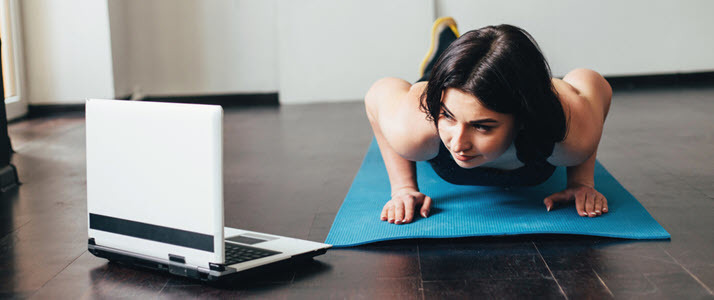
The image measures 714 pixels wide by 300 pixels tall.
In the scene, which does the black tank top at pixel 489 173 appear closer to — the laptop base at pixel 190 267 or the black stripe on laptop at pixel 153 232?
the laptop base at pixel 190 267

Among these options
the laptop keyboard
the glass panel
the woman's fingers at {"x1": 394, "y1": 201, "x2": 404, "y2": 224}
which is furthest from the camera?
the glass panel

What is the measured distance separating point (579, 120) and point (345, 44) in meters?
2.81

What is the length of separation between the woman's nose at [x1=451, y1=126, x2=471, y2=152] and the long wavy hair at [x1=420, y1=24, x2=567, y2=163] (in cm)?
6

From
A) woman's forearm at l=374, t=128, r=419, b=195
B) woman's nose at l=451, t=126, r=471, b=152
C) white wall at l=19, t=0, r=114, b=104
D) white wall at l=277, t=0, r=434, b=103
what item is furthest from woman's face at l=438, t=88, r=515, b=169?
white wall at l=19, t=0, r=114, b=104

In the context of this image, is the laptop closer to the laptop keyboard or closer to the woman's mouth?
the laptop keyboard

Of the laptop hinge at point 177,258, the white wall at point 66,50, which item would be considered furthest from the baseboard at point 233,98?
the laptop hinge at point 177,258

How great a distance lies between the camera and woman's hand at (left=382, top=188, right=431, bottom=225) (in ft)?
4.94

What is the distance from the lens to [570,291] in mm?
1116

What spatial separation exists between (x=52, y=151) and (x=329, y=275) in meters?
1.86

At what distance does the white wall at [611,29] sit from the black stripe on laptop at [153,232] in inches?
123

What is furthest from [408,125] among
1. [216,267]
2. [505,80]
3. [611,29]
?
[611,29]

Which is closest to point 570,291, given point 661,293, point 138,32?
point 661,293

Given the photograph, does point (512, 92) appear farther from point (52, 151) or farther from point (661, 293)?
point (52, 151)

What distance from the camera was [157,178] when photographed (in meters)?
1.17
